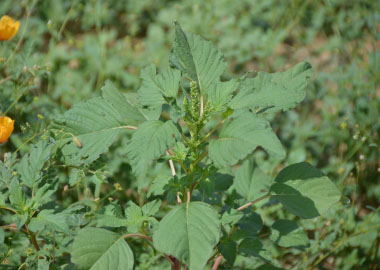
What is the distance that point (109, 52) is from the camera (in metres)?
3.37

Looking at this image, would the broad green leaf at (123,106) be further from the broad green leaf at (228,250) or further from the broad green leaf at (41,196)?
the broad green leaf at (228,250)

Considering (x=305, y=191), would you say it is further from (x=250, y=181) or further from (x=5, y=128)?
(x=5, y=128)

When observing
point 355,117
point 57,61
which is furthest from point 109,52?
point 355,117

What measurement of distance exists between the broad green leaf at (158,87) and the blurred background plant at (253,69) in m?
0.40

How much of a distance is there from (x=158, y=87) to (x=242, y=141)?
44 cm

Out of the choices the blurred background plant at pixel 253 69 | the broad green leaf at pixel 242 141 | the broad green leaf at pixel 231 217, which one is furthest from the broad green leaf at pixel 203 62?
the blurred background plant at pixel 253 69

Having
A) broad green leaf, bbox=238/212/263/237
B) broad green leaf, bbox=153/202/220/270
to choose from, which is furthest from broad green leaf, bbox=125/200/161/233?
broad green leaf, bbox=238/212/263/237

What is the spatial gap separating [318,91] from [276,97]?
1.71 metres

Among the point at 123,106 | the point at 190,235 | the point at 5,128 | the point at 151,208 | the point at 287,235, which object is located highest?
the point at 123,106

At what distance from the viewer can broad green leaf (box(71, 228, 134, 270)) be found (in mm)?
1476

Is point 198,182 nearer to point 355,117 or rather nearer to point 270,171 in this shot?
point 270,171

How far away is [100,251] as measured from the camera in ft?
4.99

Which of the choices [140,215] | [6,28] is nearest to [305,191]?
[140,215]

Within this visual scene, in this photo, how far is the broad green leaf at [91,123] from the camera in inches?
64.4
